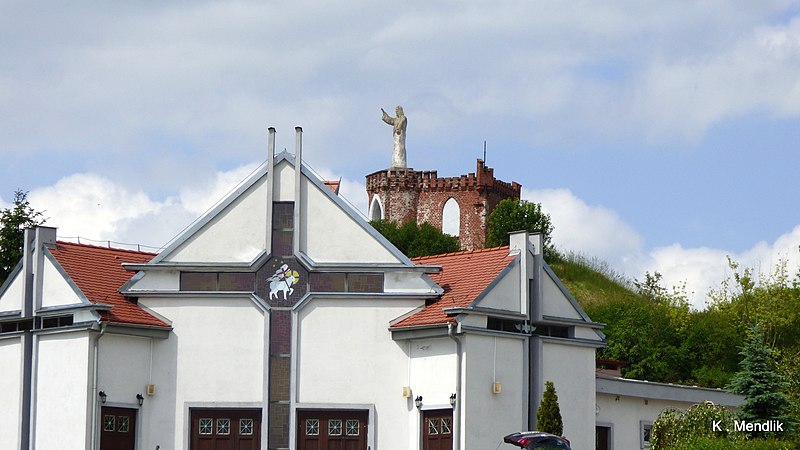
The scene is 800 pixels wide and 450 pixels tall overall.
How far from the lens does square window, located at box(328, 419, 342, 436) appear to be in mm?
37812

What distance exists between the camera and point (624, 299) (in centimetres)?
9206

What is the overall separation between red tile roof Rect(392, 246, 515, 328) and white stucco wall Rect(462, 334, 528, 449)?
120 cm

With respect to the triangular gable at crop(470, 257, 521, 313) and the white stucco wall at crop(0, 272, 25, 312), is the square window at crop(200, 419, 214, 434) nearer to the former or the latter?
the white stucco wall at crop(0, 272, 25, 312)

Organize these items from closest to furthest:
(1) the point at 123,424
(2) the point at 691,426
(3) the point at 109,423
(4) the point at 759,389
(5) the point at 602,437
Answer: (3) the point at 109,423 < (1) the point at 123,424 < (4) the point at 759,389 < (2) the point at 691,426 < (5) the point at 602,437

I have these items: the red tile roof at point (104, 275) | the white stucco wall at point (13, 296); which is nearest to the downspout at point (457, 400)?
the red tile roof at point (104, 275)

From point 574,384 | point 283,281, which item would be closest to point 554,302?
point 574,384

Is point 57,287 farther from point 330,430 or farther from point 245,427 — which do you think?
point 330,430

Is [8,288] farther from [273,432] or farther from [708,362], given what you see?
[708,362]

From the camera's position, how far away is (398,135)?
113 metres

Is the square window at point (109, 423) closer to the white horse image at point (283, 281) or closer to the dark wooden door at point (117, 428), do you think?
the dark wooden door at point (117, 428)

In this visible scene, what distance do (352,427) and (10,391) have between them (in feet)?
30.9

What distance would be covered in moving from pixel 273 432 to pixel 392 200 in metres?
73.3

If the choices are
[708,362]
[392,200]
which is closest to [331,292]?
[708,362]

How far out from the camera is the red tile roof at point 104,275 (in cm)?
3744
